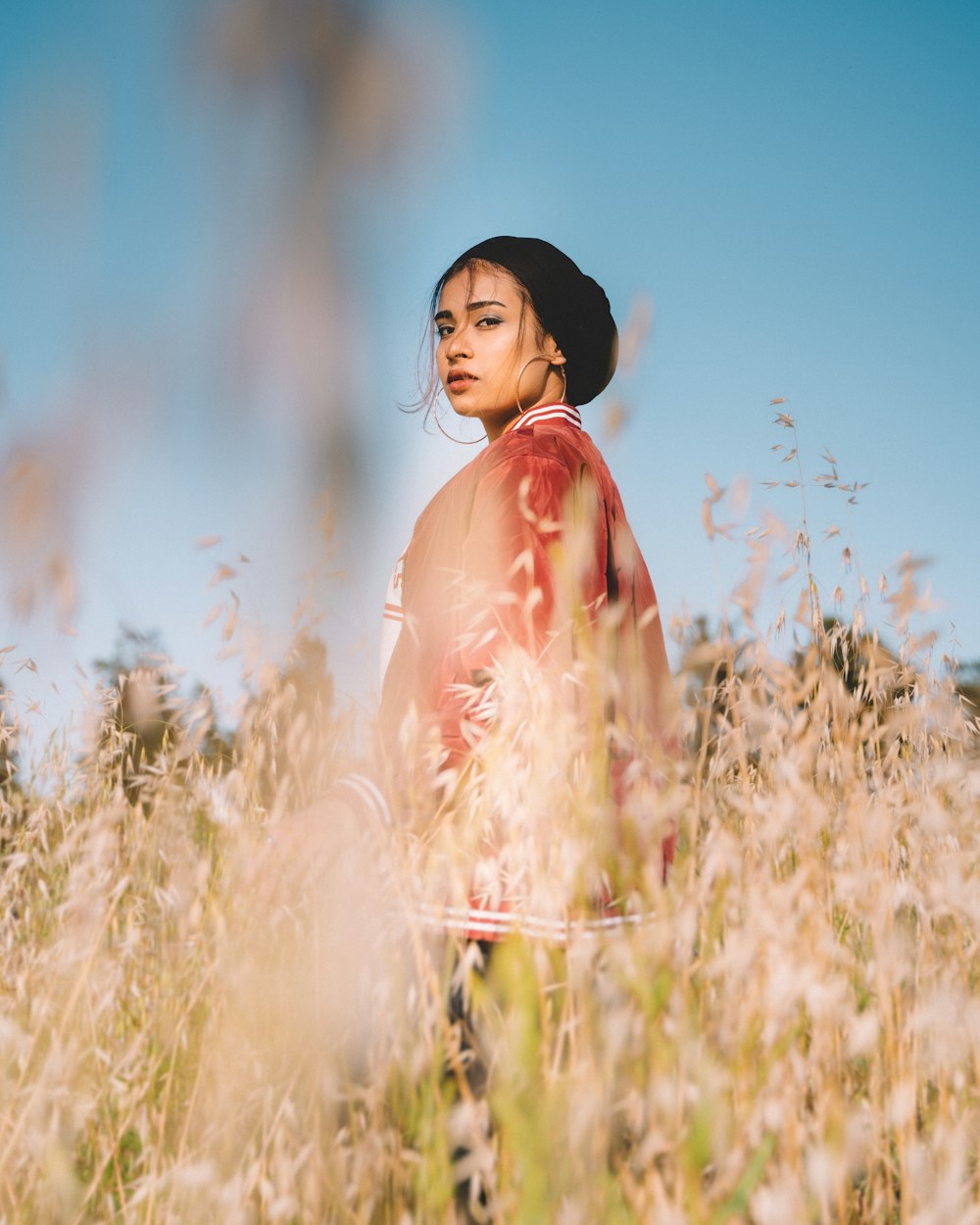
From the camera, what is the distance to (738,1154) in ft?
2.61

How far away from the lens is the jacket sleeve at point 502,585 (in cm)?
112

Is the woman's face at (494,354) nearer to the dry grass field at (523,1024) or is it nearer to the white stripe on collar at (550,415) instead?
the white stripe on collar at (550,415)

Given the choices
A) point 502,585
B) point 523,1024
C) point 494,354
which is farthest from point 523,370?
point 523,1024

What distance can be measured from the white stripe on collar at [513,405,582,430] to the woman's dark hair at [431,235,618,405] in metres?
0.25

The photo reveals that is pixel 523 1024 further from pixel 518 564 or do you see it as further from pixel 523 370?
pixel 523 370

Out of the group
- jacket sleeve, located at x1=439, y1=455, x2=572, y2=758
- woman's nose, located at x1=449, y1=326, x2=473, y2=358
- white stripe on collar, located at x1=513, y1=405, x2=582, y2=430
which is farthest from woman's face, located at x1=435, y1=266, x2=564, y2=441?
jacket sleeve, located at x1=439, y1=455, x2=572, y2=758

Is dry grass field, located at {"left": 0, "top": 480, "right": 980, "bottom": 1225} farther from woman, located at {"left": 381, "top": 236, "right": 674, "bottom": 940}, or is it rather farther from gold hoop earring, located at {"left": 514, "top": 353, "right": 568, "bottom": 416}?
gold hoop earring, located at {"left": 514, "top": 353, "right": 568, "bottom": 416}

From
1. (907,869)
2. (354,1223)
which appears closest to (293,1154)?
(354,1223)

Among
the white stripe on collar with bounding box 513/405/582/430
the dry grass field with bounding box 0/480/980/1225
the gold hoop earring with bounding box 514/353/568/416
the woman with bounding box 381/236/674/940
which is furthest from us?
the gold hoop earring with bounding box 514/353/568/416

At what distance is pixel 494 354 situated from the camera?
1.63 metres

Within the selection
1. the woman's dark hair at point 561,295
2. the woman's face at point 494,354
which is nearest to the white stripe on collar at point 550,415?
the woman's face at point 494,354

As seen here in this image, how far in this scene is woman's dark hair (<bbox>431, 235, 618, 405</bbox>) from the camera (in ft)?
5.53

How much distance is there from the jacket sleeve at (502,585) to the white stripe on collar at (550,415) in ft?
0.62

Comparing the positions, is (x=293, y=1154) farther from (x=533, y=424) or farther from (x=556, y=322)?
(x=556, y=322)
